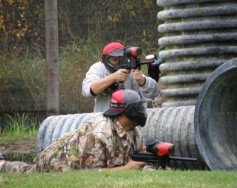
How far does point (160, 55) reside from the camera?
522 inches

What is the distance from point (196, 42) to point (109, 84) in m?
1.34

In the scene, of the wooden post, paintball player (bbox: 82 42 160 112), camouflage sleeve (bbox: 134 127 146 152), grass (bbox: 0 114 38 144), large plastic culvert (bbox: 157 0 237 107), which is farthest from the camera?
grass (bbox: 0 114 38 144)

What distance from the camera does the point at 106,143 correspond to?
1034cm

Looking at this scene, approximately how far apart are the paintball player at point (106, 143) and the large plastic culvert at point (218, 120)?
818 mm

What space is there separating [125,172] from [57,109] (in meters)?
5.20

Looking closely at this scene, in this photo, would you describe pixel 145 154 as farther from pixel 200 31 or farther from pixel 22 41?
pixel 22 41

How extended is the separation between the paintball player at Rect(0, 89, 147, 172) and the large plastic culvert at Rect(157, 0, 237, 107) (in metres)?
2.09

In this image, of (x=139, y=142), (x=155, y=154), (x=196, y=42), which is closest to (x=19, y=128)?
(x=196, y=42)

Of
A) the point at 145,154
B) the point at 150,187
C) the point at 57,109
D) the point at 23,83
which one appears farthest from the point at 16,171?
the point at 23,83

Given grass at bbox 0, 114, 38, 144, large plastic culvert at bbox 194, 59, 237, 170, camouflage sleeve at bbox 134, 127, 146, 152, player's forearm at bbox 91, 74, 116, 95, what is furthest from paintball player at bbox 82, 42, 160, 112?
grass at bbox 0, 114, 38, 144

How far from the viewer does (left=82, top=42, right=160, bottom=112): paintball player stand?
472 inches

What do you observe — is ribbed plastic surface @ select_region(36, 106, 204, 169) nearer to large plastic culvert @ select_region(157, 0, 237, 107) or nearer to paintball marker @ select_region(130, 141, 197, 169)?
large plastic culvert @ select_region(157, 0, 237, 107)

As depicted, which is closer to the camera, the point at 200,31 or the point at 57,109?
the point at 200,31

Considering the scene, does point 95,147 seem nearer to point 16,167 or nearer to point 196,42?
point 16,167
